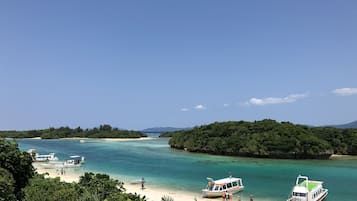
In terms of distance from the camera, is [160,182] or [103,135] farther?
[103,135]

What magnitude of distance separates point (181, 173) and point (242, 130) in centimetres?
3822

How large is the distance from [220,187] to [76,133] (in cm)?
15727

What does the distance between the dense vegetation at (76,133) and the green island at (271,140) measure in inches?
3269

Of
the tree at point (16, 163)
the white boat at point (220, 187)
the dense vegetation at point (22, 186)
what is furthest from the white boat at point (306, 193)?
the tree at point (16, 163)

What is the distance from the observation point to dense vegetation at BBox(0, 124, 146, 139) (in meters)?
166

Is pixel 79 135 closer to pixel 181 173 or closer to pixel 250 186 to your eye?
pixel 181 173

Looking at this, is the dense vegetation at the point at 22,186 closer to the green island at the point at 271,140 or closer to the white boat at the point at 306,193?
the white boat at the point at 306,193

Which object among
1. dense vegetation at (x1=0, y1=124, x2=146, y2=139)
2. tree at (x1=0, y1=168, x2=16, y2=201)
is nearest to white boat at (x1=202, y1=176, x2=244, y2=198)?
tree at (x1=0, y1=168, x2=16, y2=201)

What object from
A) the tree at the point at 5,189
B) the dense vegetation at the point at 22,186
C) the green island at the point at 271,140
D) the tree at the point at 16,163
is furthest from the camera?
the green island at the point at 271,140

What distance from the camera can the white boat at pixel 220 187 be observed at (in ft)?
101

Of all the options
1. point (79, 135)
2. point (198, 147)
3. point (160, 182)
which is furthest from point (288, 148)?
point (79, 135)

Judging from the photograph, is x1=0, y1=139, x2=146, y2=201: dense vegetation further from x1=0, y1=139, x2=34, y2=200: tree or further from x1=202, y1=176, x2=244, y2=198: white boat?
x1=202, y1=176, x2=244, y2=198: white boat

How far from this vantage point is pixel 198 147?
83.1 m

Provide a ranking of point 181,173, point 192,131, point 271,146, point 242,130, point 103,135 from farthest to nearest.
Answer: point 103,135 → point 192,131 → point 242,130 → point 271,146 → point 181,173
